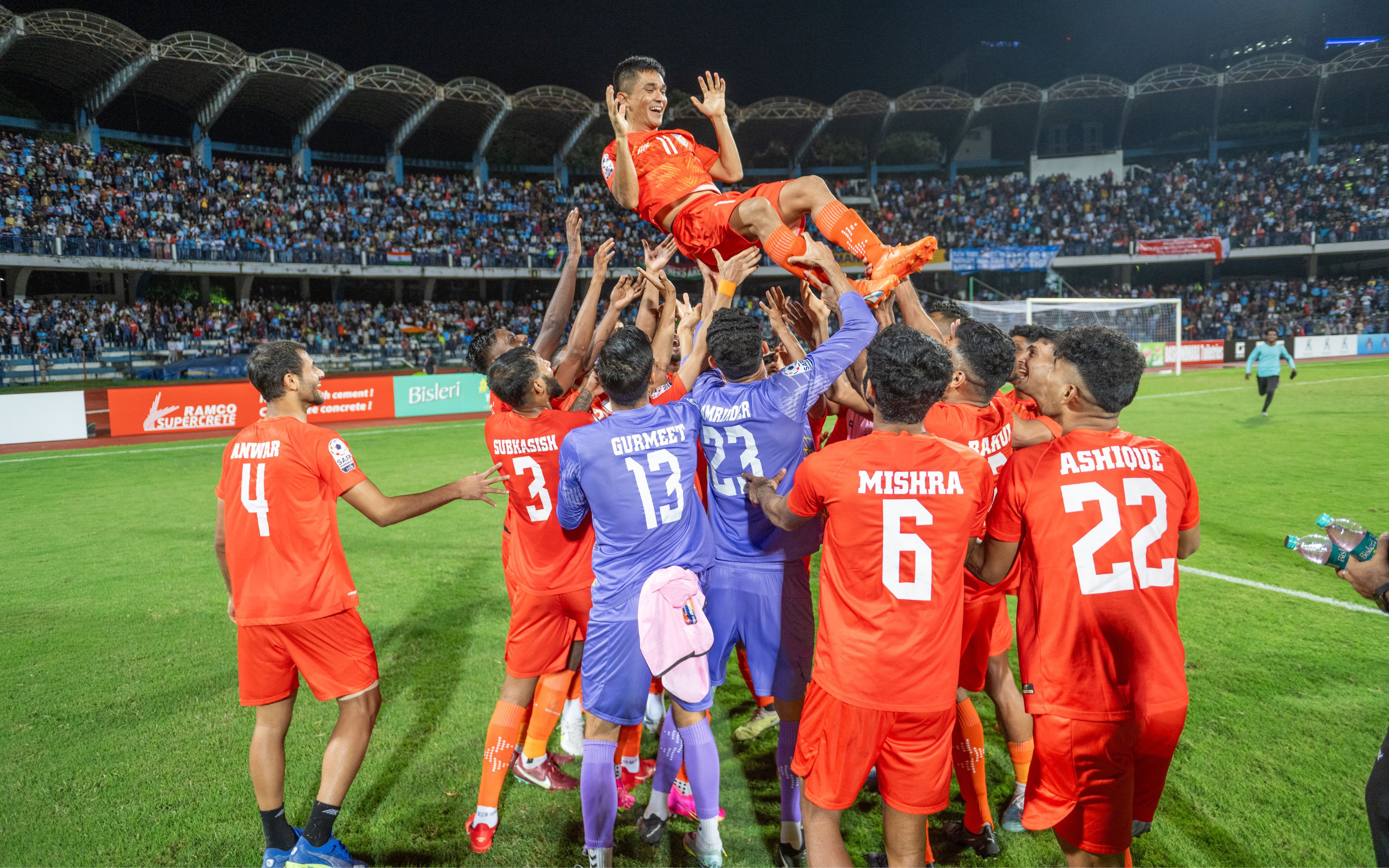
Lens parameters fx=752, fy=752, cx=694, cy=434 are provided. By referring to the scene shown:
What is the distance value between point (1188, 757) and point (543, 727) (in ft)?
12.2

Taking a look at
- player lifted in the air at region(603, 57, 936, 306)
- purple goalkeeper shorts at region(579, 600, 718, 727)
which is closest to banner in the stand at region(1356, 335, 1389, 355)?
player lifted in the air at region(603, 57, 936, 306)

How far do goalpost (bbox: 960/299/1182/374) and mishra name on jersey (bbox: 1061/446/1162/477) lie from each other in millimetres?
28094

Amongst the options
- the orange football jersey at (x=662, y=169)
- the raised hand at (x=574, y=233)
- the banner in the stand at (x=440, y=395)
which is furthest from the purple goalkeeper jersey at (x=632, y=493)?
the banner in the stand at (x=440, y=395)

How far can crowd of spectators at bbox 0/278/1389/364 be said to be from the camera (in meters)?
29.9

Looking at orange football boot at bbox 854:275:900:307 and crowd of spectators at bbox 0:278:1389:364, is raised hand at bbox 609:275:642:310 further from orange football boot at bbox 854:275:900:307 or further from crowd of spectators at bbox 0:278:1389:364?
crowd of spectators at bbox 0:278:1389:364

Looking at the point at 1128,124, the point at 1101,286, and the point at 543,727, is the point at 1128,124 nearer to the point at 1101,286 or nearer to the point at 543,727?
the point at 1101,286

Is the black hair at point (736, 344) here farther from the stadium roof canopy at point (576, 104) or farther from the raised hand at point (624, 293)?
the stadium roof canopy at point (576, 104)

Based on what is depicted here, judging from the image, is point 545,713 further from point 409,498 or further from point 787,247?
point 787,247

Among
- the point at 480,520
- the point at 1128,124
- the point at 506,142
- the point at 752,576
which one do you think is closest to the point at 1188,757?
the point at 752,576

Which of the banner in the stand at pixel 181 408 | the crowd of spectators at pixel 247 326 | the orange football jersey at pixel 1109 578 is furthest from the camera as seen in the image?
the crowd of spectators at pixel 247 326

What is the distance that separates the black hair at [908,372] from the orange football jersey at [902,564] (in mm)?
117

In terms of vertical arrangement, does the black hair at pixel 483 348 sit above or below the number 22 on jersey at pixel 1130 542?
above

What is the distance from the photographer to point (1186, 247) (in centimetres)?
4144

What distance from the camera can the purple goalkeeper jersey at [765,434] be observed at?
3.55 metres
